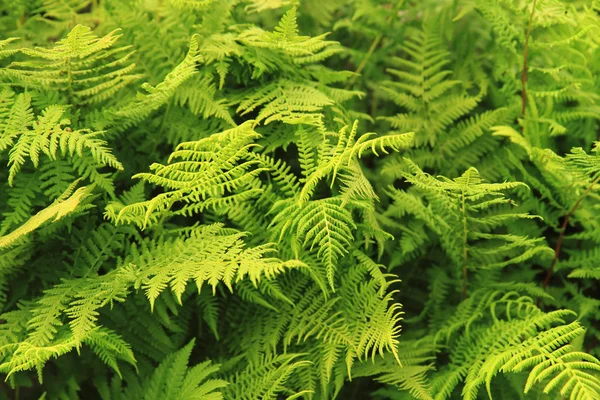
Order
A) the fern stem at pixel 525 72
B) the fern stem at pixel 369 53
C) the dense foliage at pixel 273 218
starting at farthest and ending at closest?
the fern stem at pixel 369 53, the fern stem at pixel 525 72, the dense foliage at pixel 273 218

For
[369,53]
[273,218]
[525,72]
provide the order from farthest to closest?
[369,53]
[525,72]
[273,218]

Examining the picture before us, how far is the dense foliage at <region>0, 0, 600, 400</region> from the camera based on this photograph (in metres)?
1.20

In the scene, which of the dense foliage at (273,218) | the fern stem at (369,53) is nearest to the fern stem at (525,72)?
the dense foliage at (273,218)

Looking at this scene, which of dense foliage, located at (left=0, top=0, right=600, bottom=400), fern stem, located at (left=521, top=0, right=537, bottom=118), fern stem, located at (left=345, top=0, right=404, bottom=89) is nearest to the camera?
dense foliage, located at (left=0, top=0, right=600, bottom=400)

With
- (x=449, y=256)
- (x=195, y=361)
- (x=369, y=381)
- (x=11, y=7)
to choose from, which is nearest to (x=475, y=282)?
(x=449, y=256)

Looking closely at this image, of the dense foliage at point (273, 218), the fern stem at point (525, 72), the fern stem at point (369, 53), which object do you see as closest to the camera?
the dense foliage at point (273, 218)

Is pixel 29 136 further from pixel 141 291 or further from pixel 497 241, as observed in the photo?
pixel 497 241

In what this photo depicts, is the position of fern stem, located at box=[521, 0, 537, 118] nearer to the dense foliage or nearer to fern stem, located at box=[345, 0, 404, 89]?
the dense foliage

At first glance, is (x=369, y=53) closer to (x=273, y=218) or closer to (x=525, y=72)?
(x=525, y=72)

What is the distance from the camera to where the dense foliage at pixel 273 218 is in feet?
3.95

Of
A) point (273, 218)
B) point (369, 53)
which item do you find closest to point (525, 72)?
point (369, 53)

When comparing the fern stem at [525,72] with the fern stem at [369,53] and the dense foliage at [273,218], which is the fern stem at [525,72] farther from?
the fern stem at [369,53]

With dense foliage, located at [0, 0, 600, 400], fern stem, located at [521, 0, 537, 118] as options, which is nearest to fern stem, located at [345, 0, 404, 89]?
dense foliage, located at [0, 0, 600, 400]

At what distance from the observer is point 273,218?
1361 mm
